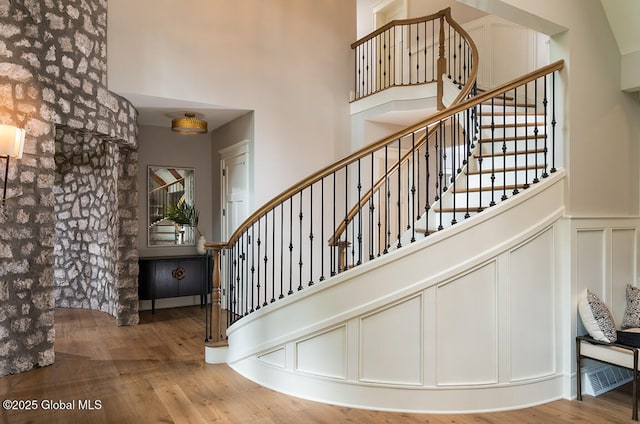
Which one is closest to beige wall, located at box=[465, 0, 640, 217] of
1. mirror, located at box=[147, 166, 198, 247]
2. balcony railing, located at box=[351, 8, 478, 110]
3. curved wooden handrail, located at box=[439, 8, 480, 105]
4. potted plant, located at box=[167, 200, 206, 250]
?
curved wooden handrail, located at box=[439, 8, 480, 105]

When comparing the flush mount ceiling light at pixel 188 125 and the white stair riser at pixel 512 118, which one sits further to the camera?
the flush mount ceiling light at pixel 188 125

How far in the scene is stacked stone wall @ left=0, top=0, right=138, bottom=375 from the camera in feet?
11.4

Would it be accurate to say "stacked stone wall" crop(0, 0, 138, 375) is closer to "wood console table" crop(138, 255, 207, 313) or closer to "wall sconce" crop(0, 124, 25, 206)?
"wall sconce" crop(0, 124, 25, 206)

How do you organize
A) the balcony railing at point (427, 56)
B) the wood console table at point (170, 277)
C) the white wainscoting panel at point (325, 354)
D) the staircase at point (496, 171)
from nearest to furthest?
1. the white wainscoting panel at point (325, 354)
2. the staircase at point (496, 171)
3. the balcony railing at point (427, 56)
4. the wood console table at point (170, 277)

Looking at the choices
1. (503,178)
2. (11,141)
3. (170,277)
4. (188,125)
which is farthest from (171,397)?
(188,125)

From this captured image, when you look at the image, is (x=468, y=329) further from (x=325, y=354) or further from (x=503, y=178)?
(x=503, y=178)

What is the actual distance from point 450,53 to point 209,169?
4.13 meters

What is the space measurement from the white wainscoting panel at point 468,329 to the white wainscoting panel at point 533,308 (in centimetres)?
16

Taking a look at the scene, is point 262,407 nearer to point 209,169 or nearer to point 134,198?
point 134,198

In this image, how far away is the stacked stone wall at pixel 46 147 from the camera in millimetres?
3475

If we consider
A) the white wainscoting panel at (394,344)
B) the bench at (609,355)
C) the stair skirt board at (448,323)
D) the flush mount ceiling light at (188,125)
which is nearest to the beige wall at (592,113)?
the stair skirt board at (448,323)

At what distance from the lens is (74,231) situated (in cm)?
605

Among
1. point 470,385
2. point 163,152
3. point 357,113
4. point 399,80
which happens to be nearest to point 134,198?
point 163,152

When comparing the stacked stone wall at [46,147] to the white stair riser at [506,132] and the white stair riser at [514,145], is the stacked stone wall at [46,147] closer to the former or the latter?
the white stair riser at [514,145]
